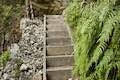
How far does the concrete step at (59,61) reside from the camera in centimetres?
371

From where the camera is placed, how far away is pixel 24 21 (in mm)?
6070

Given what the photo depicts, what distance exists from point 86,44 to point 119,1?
2.28ft

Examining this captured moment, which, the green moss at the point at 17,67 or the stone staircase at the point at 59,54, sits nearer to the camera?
the stone staircase at the point at 59,54

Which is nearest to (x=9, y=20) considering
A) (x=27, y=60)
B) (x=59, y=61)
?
(x=27, y=60)

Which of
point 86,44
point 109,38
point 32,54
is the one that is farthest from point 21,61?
point 109,38

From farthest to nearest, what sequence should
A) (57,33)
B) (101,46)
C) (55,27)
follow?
(55,27)
(57,33)
(101,46)

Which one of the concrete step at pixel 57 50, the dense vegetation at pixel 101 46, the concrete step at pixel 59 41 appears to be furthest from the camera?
the concrete step at pixel 59 41

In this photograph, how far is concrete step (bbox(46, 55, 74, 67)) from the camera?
3707 millimetres

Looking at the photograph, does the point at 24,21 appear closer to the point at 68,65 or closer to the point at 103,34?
the point at 68,65

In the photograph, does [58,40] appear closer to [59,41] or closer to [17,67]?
[59,41]

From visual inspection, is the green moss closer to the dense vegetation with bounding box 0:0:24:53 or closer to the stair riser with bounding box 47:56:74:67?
the stair riser with bounding box 47:56:74:67

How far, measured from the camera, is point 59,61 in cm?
372

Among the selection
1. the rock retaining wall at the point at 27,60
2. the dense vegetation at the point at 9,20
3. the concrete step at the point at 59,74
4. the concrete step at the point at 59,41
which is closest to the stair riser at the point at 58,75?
the concrete step at the point at 59,74

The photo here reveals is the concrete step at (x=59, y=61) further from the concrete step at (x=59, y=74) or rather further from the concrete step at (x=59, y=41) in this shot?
the concrete step at (x=59, y=41)
